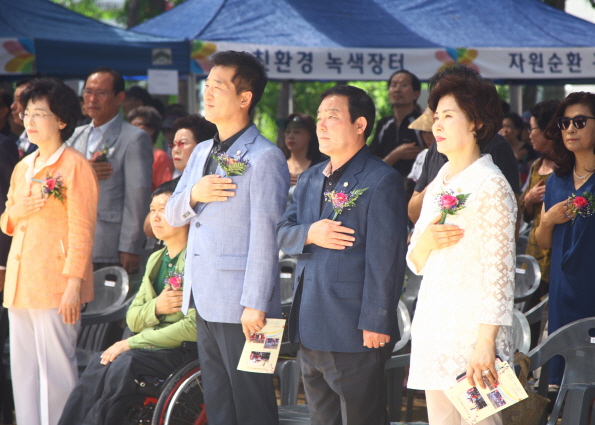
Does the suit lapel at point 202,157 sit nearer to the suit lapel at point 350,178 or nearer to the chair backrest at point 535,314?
the suit lapel at point 350,178

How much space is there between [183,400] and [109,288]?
1587mm

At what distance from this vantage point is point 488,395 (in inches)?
102

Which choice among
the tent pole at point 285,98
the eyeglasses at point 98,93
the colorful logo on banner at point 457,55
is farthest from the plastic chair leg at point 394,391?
the tent pole at point 285,98

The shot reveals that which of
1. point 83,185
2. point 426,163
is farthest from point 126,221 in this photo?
point 426,163

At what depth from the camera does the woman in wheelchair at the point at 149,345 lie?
3.73 meters

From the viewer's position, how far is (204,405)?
371cm

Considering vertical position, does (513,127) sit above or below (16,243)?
above

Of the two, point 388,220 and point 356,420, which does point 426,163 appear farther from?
point 356,420

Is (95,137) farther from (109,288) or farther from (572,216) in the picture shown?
(572,216)

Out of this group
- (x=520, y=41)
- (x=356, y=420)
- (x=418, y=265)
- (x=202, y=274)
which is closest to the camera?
(x=418, y=265)

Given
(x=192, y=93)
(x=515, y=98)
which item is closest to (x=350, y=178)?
(x=192, y=93)

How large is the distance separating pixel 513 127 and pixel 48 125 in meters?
4.48

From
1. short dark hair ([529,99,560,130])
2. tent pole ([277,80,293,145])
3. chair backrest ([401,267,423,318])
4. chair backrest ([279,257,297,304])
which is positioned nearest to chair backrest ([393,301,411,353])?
chair backrest ([401,267,423,318])

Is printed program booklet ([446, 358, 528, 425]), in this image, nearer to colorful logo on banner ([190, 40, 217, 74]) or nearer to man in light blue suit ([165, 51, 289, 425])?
man in light blue suit ([165, 51, 289, 425])
